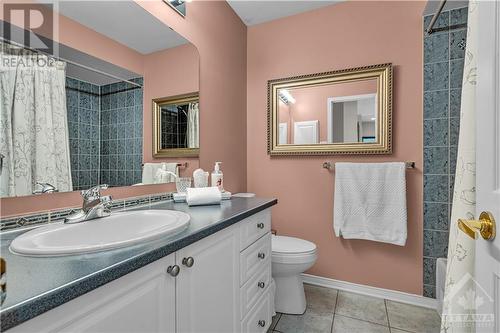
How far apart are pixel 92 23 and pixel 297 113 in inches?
63.5

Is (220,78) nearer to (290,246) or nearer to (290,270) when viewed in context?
(290,246)

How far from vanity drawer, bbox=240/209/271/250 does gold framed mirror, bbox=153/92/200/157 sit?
0.63 m

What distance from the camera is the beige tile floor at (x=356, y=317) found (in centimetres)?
166

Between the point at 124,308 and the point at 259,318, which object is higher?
the point at 124,308

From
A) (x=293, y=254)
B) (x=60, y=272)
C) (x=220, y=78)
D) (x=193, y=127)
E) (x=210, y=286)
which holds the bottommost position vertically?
(x=293, y=254)

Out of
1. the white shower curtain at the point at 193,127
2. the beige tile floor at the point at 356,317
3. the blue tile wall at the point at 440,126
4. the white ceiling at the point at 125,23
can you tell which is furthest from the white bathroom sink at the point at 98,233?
the blue tile wall at the point at 440,126

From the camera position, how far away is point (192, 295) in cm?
90

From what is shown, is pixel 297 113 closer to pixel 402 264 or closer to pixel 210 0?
pixel 210 0

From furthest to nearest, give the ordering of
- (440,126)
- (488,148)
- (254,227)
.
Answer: (440,126), (254,227), (488,148)

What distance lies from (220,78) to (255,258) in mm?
1413

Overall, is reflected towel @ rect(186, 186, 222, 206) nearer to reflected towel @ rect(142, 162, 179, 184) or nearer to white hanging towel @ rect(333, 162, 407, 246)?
reflected towel @ rect(142, 162, 179, 184)

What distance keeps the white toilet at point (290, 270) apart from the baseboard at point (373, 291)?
0.41 metres

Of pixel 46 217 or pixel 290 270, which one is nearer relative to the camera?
pixel 46 217

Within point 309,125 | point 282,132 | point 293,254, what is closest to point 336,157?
point 309,125
